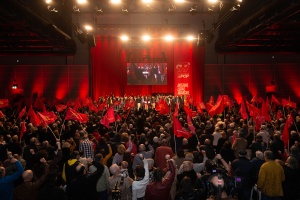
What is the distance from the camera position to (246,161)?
7.14 m

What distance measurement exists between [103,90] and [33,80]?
479 cm

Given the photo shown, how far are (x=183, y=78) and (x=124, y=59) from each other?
4.27 m

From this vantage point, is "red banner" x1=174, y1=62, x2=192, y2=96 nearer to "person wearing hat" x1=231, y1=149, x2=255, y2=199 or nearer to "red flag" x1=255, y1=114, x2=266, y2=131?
"red flag" x1=255, y1=114, x2=266, y2=131

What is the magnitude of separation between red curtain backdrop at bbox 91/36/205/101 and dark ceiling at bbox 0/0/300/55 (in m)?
1.99

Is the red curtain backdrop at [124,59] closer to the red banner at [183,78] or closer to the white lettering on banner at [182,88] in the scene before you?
the red banner at [183,78]

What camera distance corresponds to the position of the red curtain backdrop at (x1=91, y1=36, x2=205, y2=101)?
2683 centimetres

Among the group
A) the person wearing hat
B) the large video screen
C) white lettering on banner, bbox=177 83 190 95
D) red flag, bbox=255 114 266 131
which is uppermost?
the large video screen

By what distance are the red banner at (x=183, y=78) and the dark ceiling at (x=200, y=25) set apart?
305 cm

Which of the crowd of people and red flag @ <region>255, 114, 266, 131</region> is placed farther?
red flag @ <region>255, 114, 266, 131</region>

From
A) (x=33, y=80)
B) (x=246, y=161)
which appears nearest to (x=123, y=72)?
(x=33, y=80)

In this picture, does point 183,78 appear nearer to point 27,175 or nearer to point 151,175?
point 151,175

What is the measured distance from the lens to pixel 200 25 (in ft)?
89.1

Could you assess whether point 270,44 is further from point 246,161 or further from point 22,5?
point 246,161

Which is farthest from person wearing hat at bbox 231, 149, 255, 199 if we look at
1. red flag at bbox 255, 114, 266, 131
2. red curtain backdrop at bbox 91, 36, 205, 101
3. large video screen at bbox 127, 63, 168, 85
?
large video screen at bbox 127, 63, 168, 85
